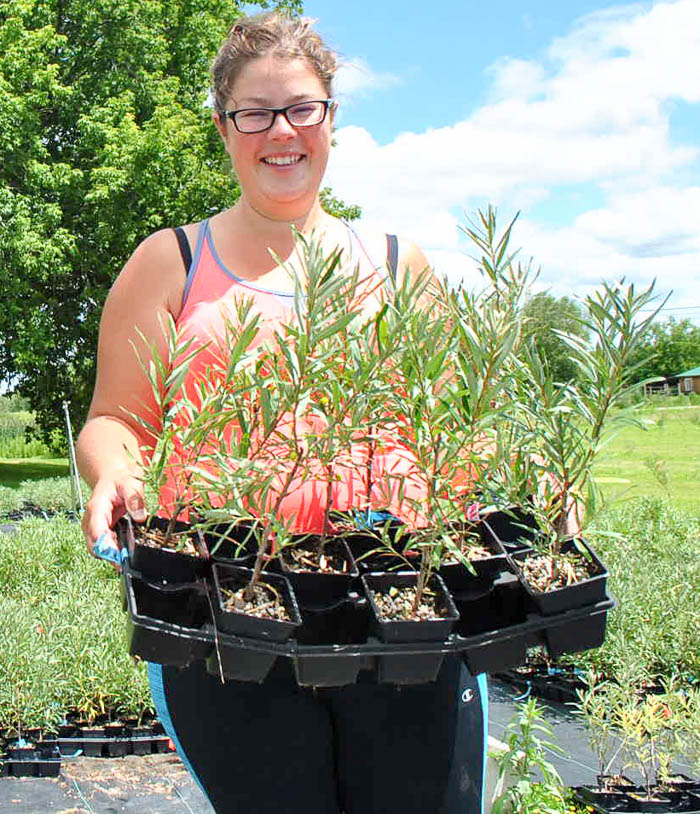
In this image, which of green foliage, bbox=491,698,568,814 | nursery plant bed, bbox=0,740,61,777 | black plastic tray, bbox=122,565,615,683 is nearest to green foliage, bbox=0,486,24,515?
nursery plant bed, bbox=0,740,61,777

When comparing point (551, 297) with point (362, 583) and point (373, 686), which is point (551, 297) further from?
point (373, 686)

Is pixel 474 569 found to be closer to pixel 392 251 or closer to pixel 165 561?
pixel 165 561

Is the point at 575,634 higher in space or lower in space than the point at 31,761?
higher

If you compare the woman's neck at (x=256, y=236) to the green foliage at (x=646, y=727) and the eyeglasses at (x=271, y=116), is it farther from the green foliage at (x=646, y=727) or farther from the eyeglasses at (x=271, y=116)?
the green foliage at (x=646, y=727)

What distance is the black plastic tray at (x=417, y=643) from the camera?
106 centimetres

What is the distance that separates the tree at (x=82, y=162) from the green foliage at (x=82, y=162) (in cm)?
3

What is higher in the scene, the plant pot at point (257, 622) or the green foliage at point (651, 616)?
the plant pot at point (257, 622)

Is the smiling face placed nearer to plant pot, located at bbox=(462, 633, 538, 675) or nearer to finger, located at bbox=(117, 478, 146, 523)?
finger, located at bbox=(117, 478, 146, 523)

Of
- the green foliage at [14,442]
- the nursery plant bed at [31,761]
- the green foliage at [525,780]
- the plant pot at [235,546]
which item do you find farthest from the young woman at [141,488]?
the green foliage at [14,442]

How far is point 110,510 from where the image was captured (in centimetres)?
128

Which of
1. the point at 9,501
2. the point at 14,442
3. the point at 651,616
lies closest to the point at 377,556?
the point at 651,616

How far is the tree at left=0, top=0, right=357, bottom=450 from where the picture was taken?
16.2m

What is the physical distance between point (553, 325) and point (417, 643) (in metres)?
0.43

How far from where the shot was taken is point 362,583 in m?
1.16
